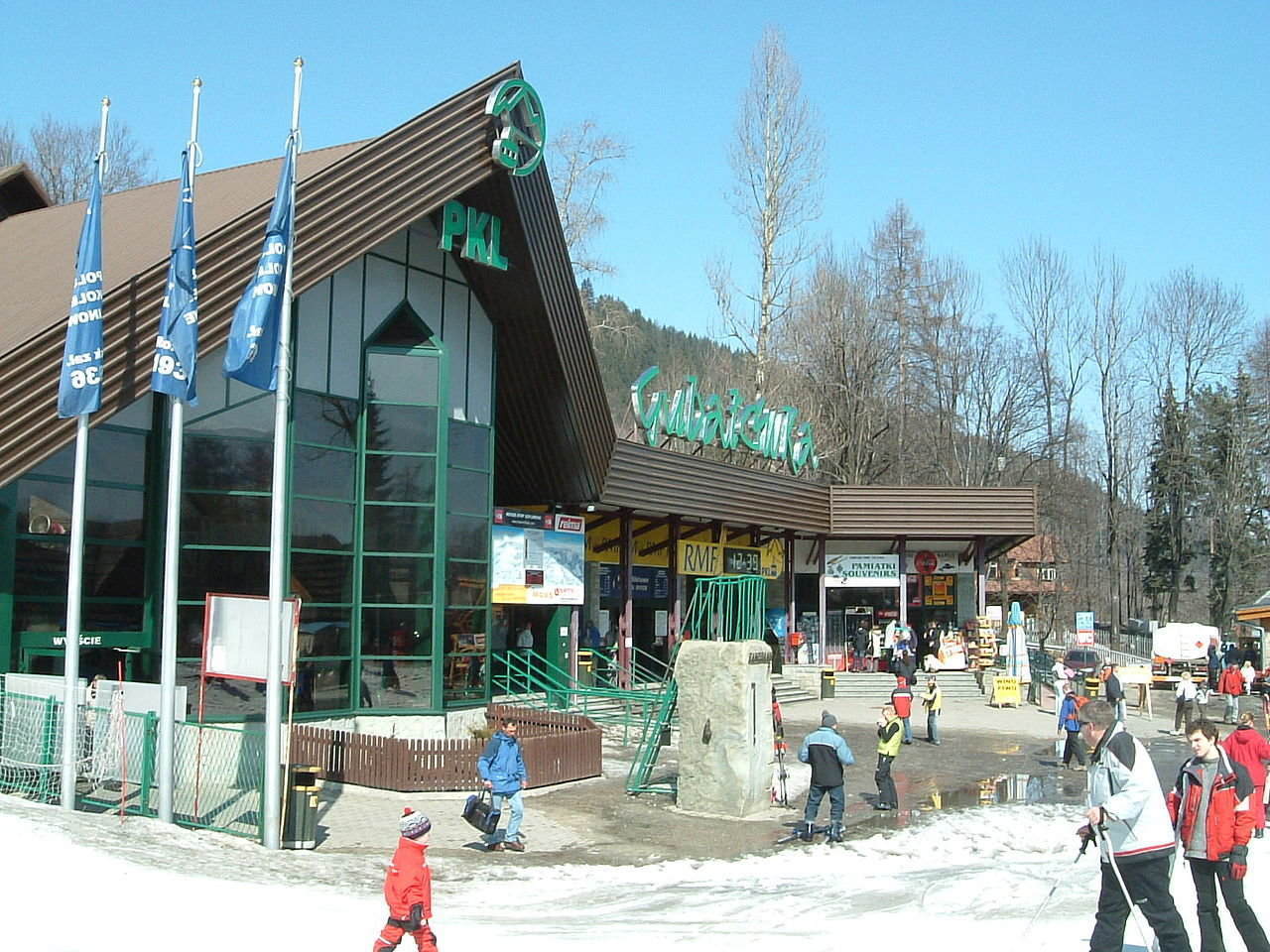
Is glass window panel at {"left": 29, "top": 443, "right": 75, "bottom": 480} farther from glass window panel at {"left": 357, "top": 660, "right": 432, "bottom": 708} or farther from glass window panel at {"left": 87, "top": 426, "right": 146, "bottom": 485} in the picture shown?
glass window panel at {"left": 357, "top": 660, "right": 432, "bottom": 708}

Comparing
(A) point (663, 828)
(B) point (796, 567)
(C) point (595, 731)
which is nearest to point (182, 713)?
(C) point (595, 731)

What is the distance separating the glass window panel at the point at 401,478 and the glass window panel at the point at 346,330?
134cm

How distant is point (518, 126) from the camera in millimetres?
21656

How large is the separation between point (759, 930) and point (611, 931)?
1.15 metres

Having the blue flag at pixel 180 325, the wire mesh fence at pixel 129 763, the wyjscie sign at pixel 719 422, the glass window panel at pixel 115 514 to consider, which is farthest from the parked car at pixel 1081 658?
the blue flag at pixel 180 325

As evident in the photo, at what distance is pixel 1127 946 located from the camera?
8.88 meters

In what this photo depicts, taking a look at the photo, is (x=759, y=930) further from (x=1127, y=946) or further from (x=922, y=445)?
(x=922, y=445)

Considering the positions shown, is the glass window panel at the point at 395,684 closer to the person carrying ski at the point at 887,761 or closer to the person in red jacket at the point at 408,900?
the person carrying ski at the point at 887,761

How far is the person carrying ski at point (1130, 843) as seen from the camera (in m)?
7.48

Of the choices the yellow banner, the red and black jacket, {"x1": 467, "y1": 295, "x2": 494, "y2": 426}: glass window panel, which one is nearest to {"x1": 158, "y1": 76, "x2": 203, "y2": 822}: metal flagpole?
{"x1": 467, "y1": 295, "x2": 494, "y2": 426}: glass window panel

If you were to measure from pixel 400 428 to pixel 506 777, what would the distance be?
9.61 metres

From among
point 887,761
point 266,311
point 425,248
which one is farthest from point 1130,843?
point 425,248

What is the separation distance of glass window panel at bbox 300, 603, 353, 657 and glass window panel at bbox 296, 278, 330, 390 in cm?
381

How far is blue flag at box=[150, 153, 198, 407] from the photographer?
14.3 meters
